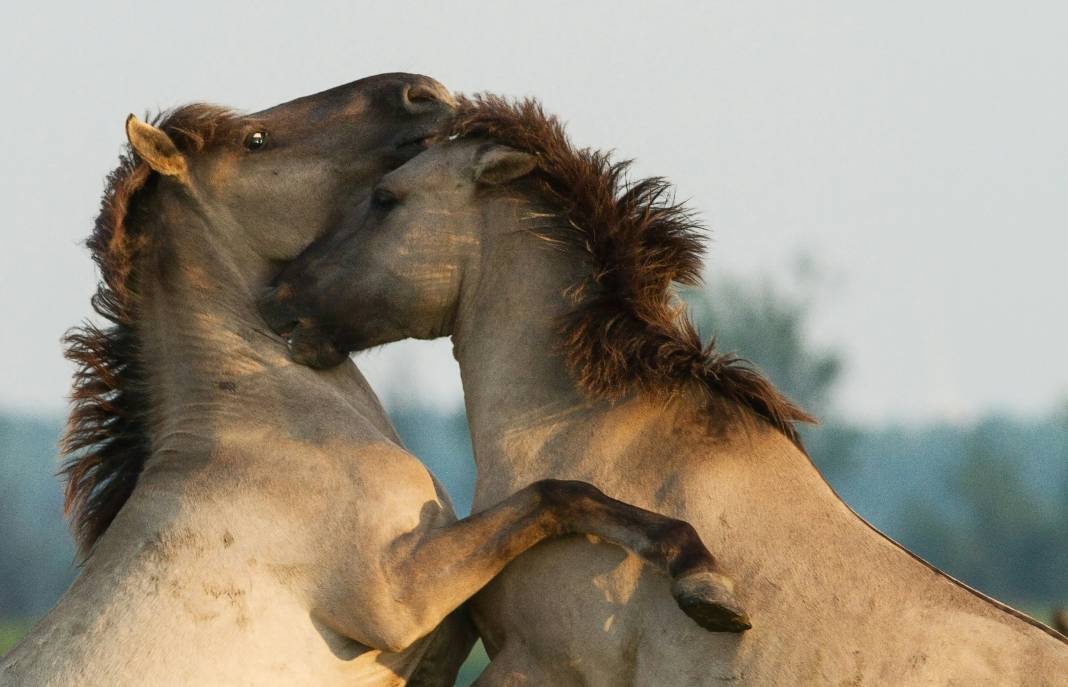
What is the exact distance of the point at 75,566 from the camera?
5.82 metres

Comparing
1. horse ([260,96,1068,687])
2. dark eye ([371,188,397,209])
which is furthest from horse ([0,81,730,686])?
dark eye ([371,188,397,209])

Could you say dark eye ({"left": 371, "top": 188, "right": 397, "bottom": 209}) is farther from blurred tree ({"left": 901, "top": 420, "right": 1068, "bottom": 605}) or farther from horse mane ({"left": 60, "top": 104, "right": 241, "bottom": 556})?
Answer: blurred tree ({"left": 901, "top": 420, "right": 1068, "bottom": 605})

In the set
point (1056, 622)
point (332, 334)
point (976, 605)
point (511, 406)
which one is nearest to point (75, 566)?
point (332, 334)

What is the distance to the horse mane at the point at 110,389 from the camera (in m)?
5.71

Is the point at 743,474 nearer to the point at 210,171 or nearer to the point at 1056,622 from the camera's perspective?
the point at 1056,622

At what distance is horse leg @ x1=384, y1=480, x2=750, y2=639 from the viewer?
4918 millimetres

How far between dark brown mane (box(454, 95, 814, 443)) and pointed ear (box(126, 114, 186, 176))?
44.1 inches

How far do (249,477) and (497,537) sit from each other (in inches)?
36.7

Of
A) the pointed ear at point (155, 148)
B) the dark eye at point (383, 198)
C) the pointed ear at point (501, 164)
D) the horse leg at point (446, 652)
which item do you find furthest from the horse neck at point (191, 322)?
the horse leg at point (446, 652)

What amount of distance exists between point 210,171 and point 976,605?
3249mm

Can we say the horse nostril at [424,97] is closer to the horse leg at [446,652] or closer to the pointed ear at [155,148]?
the pointed ear at [155,148]

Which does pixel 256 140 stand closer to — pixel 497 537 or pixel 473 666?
pixel 497 537

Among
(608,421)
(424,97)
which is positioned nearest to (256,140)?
(424,97)

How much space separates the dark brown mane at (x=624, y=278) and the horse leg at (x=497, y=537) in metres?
0.44
